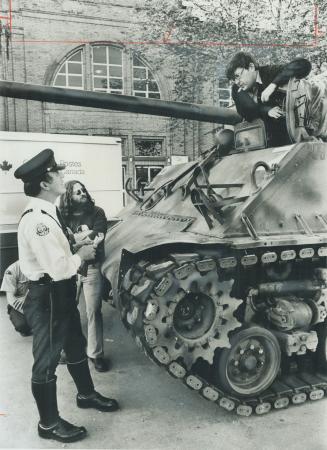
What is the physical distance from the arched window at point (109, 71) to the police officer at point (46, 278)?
12.3 ft

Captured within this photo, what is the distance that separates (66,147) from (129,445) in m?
8.35

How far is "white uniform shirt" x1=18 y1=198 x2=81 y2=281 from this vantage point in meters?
3.78

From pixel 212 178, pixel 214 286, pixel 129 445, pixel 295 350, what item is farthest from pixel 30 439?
pixel 212 178

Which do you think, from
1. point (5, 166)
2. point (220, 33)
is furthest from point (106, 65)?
point (5, 166)

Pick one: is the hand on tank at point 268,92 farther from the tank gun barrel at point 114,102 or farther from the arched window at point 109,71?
the arched window at point 109,71

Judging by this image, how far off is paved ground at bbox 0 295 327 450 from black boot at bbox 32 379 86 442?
0.22 ft

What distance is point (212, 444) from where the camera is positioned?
12.8ft

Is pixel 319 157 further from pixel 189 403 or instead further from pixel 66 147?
pixel 66 147

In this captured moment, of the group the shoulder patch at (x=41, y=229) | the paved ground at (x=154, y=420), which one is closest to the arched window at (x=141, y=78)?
the shoulder patch at (x=41, y=229)

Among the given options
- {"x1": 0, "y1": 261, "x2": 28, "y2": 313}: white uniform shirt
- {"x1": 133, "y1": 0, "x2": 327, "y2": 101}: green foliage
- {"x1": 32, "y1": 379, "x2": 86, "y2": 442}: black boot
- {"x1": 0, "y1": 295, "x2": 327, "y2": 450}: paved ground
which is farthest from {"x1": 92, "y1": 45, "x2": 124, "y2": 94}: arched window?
{"x1": 32, "y1": 379, "x2": 86, "y2": 442}: black boot

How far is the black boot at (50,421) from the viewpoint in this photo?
3.93m

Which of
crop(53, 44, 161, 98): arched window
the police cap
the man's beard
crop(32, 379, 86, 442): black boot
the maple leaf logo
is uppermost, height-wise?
crop(53, 44, 161, 98): arched window

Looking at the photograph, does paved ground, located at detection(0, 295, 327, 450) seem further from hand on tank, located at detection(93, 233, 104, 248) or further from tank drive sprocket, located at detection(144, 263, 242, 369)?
hand on tank, located at detection(93, 233, 104, 248)

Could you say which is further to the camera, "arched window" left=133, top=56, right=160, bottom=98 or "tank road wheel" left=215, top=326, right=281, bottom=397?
"arched window" left=133, top=56, right=160, bottom=98
